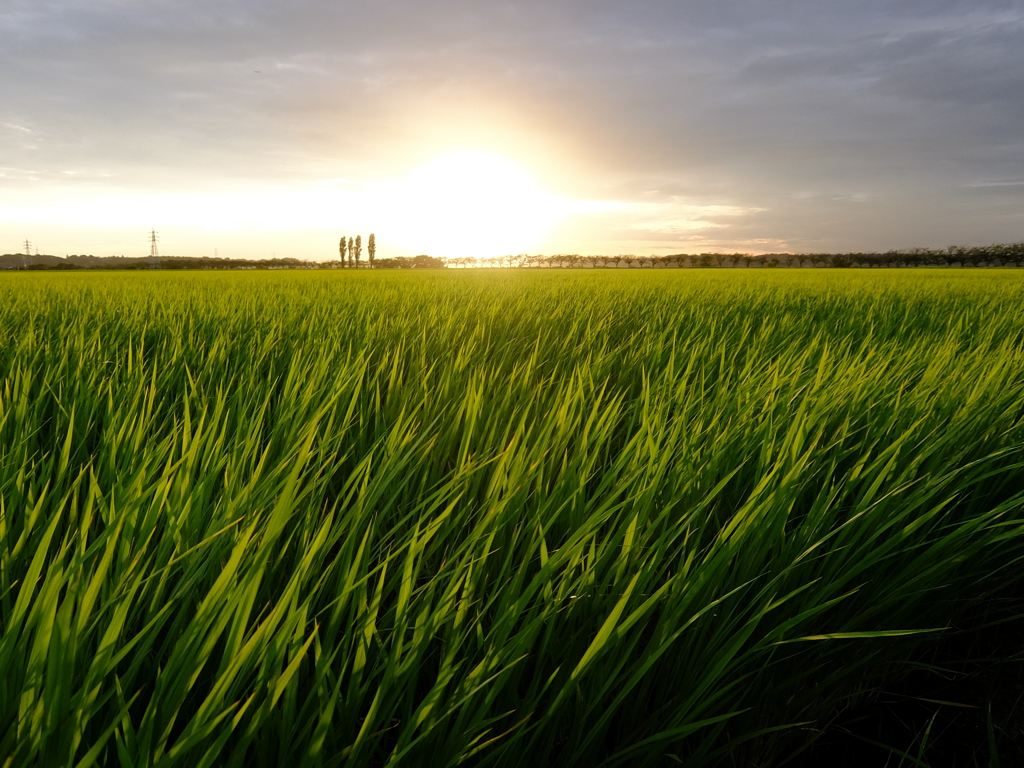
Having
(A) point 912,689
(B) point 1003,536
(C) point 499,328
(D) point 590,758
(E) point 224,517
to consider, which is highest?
(C) point 499,328

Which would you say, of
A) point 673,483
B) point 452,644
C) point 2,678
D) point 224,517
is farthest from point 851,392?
point 2,678

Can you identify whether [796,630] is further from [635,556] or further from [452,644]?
[452,644]

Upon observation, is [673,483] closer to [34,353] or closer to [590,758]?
[590,758]

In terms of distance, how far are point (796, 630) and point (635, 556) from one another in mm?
306

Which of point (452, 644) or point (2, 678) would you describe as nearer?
point (2, 678)

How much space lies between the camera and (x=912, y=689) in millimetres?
1013

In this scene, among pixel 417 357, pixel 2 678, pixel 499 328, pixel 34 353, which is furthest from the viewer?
→ pixel 499 328

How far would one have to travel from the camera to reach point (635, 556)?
709mm

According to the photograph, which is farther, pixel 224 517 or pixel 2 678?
pixel 224 517

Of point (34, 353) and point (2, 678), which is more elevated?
point (34, 353)

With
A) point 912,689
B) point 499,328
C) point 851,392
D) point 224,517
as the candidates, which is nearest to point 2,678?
point 224,517

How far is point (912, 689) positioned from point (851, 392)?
2.24 ft

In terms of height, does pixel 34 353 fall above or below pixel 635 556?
above

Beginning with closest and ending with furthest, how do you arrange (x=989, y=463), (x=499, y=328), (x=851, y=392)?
(x=989, y=463)
(x=851, y=392)
(x=499, y=328)
